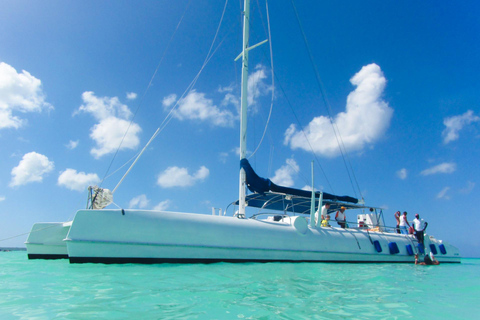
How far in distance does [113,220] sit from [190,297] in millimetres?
4256

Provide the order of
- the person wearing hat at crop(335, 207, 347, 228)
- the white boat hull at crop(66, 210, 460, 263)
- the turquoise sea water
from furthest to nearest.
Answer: the person wearing hat at crop(335, 207, 347, 228) < the white boat hull at crop(66, 210, 460, 263) < the turquoise sea water

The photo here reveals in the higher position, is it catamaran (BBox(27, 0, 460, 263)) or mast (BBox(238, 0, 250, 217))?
mast (BBox(238, 0, 250, 217))

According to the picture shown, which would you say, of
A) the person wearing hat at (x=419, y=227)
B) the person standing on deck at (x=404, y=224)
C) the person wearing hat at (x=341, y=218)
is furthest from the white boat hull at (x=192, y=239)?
the person standing on deck at (x=404, y=224)

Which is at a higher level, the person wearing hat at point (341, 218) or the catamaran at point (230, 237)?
the person wearing hat at point (341, 218)

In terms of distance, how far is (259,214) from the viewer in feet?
32.4

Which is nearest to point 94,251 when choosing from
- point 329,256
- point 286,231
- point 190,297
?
point 190,297

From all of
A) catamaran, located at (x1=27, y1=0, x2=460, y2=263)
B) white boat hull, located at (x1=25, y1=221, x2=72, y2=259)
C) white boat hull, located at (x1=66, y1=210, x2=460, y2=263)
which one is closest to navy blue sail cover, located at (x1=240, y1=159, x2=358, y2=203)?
catamaran, located at (x1=27, y1=0, x2=460, y2=263)

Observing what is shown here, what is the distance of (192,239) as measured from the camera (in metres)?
7.52

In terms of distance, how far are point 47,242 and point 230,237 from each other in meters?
6.40

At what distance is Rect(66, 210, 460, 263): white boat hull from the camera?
677 cm

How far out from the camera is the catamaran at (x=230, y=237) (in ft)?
22.4

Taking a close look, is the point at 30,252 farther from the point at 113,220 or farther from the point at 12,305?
the point at 12,305

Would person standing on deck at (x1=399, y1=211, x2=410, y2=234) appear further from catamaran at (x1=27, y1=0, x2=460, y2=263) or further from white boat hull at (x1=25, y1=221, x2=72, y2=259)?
white boat hull at (x1=25, y1=221, x2=72, y2=259)

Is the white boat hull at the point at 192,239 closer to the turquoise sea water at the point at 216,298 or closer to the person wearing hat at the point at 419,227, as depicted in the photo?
the turquoise sea water at the point at 216,298
